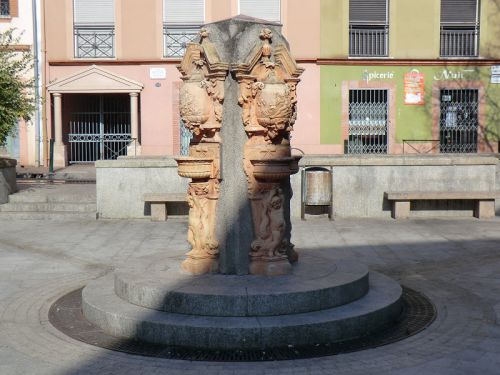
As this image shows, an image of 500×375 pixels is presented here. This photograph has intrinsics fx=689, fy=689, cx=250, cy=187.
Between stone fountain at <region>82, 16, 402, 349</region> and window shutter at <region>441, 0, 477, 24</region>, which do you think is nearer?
stone fountain at <region>82, 16, 402, 349</region>

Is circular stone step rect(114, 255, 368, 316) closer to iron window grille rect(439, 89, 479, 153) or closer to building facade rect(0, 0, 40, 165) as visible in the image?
building facade rect(0, 0, 40, 165)

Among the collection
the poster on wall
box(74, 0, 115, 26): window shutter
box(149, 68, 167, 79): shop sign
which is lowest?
the poster on wall

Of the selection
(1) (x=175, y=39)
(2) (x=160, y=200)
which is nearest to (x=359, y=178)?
(2) (x=160, y=200)

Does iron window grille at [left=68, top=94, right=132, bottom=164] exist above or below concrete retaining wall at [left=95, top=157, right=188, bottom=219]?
above

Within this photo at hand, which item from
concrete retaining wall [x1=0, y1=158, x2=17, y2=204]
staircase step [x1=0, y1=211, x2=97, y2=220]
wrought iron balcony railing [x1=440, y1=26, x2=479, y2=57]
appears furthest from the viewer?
wrought iron balcony railing [x1=440, y1=26, x2=479, y2=57]

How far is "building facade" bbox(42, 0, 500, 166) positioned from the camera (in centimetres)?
2545

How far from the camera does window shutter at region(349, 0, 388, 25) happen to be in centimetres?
2580

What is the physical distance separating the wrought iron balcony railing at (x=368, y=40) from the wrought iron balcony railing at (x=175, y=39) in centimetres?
593

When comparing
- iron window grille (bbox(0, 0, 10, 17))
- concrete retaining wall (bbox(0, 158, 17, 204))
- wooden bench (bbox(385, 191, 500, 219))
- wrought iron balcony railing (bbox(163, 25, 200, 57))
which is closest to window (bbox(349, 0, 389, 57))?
wrought iron balcony railing (bbox(163, 25, 200, 57))

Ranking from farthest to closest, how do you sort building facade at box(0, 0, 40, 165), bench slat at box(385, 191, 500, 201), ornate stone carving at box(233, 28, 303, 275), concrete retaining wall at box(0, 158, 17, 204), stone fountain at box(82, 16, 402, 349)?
building facade at box(0, 0, 40, 165), concrete retaining wall at box(0, 158, 17, 204), bench slat at box(385, 191, 500, 201), ornate stone carving at box(233, 28, 303, 275), stone fountain at box(82, 16, 402, 349)

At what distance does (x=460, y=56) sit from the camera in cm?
2612

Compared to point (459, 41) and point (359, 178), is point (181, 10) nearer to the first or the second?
point (459, 41)

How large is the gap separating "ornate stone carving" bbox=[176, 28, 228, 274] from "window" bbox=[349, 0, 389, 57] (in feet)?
63.1

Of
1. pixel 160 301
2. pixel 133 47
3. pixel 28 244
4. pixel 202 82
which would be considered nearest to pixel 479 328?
pixel 160 301
